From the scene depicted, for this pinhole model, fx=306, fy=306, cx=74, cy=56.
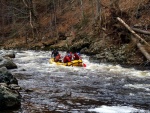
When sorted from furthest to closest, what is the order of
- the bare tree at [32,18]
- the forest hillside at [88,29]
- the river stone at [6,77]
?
the bare tree at [32,18], the forest hillside at [88,29], the river stone at [6,77]

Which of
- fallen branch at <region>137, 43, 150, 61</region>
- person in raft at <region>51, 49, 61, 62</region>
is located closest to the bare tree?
person in raft at <region>51, 49, 61, 62</region>

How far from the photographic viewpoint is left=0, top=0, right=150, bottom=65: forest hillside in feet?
72.3

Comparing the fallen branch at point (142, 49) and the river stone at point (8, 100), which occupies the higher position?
the fallen branch at point (142, 49)

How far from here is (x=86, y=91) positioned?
12195mm

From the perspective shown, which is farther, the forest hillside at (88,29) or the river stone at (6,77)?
A: the forest hillside at (88,29)

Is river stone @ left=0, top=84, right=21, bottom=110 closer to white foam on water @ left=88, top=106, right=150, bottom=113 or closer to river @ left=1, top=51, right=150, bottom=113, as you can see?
river @ left=1, top=51, right=150, bottom=113

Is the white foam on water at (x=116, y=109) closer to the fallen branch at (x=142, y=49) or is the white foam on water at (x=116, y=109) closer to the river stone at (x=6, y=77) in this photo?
the river stone at (x=6, y=77)

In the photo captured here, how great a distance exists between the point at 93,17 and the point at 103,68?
54.4ft

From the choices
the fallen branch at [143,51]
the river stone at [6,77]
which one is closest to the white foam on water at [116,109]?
the river stone at [6,77]

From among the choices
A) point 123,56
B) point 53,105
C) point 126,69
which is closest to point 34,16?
point 123,56

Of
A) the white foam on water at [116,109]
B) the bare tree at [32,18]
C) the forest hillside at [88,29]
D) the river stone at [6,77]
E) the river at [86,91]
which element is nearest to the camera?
the white foam on water at [116,109]

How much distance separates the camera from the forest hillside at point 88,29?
22.0 metres

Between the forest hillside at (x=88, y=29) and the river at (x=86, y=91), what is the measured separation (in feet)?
13.9

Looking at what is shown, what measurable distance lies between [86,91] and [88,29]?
2099cm
